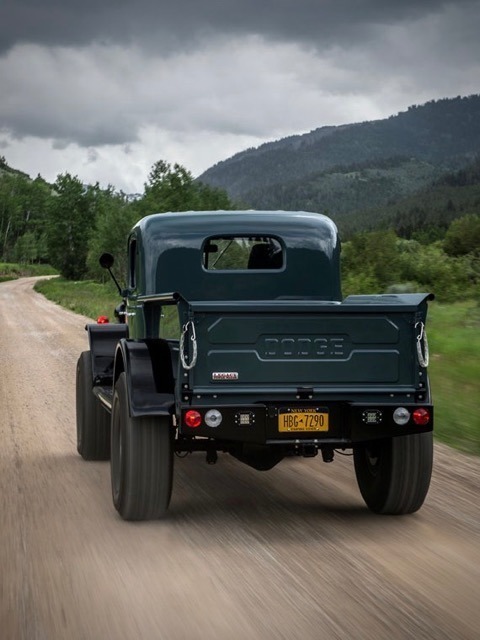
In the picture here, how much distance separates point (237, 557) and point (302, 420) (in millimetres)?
886

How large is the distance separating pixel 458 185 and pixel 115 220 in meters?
139

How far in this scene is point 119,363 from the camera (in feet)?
19.6

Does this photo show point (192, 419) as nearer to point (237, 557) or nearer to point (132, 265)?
point (237, 557)

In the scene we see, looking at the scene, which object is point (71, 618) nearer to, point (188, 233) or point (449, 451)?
point (188, 233)

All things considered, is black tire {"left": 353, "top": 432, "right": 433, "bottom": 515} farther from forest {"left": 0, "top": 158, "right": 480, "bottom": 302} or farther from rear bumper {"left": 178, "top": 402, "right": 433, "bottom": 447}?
forest {"left": 0, "top": 158, "right": 480, "bottom": 302}

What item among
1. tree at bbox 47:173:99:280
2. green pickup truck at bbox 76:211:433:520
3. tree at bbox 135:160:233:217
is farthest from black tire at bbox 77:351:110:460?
tree at bbox 47:173:99:280

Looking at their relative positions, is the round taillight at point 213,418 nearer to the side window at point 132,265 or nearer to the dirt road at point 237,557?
the dirt road at point 237,557

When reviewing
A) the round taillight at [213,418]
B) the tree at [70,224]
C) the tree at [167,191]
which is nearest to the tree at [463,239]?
the tree at [167,191]

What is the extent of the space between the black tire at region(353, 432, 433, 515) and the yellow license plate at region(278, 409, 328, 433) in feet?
2.11

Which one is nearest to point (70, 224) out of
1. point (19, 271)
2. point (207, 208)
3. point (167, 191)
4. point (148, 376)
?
point (19, 271)

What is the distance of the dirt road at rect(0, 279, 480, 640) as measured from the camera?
377cm

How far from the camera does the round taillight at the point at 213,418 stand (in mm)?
5086

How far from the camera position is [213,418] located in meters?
5.09

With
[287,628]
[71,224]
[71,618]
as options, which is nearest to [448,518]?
[287,628]
